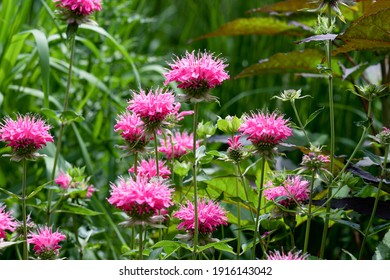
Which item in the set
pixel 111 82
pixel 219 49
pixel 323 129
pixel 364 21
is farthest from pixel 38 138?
pixel 219 49

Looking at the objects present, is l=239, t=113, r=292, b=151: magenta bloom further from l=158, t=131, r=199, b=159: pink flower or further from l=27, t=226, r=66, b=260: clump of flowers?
l=27, t=226, r=66, b=260: clump of flowers

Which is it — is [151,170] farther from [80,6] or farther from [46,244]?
[80,6]

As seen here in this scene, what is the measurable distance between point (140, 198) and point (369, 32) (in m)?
0.56

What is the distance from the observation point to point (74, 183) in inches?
55.9

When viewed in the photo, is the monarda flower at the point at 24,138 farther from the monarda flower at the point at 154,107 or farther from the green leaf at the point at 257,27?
the green leaf at the point at 257,27

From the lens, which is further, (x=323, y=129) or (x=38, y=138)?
(x=323, y=129)

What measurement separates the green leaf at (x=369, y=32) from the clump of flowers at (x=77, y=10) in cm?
49

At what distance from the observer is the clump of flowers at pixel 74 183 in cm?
132

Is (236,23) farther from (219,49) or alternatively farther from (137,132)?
(219,49)

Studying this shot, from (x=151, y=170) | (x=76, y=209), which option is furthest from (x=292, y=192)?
(x=76, y=209)

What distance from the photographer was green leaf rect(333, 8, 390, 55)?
1.21 meters

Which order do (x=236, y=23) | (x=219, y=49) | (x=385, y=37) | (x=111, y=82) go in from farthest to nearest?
1. (x=219, y=49)
2. (x=111, y=82)
3. (x=236, y=23)
4. (x=385, y=37)
